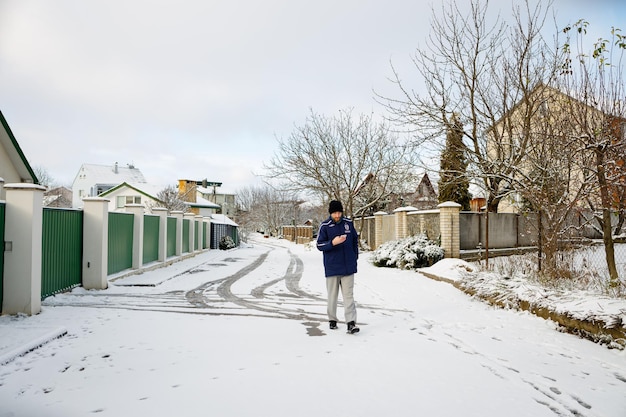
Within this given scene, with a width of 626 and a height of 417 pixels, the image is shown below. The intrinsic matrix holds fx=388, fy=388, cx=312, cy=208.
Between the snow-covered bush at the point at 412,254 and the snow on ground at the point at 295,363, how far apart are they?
20.9ft

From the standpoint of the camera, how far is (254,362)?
408cm

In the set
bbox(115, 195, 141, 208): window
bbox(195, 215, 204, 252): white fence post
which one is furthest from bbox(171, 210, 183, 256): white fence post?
bbox(115, 195, 141, 208): window

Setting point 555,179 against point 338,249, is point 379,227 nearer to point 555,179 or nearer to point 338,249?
point 555,179

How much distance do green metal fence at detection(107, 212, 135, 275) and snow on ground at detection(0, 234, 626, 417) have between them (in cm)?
278

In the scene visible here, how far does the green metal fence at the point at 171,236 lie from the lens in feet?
53.4

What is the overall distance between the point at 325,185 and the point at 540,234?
1457 centimetres

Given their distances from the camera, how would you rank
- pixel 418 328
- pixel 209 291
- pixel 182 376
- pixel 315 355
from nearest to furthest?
pixel 182 376 → pixel 315 355 → pixel 418 328 → pixel 209 291

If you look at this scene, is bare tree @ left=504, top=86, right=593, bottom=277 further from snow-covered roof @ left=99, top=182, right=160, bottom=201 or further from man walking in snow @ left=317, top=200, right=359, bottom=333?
snow-covered roof @ left=99, top=182, right=160, bottom=201

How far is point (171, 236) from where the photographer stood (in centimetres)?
1673

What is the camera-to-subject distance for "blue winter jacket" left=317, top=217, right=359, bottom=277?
553 cm

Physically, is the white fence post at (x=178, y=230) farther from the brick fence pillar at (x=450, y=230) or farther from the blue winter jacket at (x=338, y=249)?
the blue winter jacket at (x=338, y=249)

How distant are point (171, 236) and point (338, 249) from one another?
42.4ft

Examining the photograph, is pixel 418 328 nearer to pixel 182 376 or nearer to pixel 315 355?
pixel 315 355

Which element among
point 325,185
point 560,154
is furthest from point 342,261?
point 325,185
